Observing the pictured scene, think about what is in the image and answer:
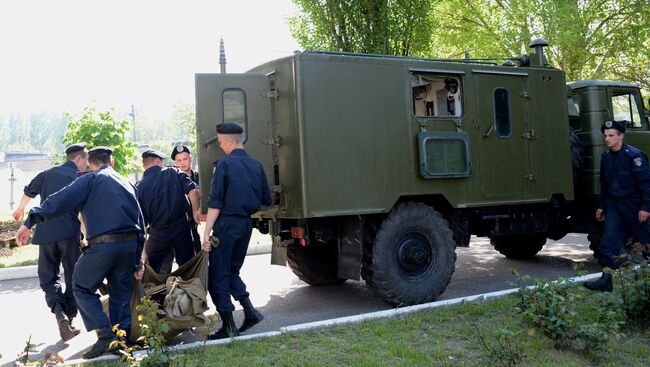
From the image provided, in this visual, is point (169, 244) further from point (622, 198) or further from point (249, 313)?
point (622, 198)

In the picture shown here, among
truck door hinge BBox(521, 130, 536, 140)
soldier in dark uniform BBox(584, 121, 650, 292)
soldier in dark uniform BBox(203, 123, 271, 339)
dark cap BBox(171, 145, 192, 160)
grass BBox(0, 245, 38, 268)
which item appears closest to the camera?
soldier in dark uniform BBox(203, 123, 271, 339)

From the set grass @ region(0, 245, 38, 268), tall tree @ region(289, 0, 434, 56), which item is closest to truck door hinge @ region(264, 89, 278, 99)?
grass @ region(0, 245, 38, 268)

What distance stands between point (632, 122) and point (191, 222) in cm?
635

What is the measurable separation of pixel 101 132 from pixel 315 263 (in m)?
5.66

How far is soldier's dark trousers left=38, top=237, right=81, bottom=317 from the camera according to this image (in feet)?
18.3

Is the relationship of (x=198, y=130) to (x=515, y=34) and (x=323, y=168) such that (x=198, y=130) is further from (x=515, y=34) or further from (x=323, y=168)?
(x=515, y=34)

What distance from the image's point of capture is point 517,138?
7.07 m

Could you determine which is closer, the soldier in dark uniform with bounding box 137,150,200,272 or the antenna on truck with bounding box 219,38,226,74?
the soldier in dark uniform with bounding box 137,150,200,272

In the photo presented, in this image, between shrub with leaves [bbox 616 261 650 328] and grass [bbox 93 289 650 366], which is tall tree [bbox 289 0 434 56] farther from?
shrub with leaves [bbox 616 261 650 328]

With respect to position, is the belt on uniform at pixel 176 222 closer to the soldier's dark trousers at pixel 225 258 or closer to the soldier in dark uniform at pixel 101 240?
the soldier's dark trousers at pixel 225 258

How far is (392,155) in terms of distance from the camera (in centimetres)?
616

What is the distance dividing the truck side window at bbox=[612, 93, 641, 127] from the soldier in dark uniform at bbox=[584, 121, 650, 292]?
2.14 metres

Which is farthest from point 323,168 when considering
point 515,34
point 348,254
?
point 515,34

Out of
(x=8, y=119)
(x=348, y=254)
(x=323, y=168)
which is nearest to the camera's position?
(x=323, y=168)
